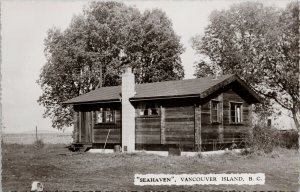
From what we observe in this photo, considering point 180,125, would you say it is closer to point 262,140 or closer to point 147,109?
point 147,109

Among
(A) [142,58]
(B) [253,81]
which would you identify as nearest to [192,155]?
(B) [253,81]

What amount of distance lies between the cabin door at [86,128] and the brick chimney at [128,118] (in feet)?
11.0

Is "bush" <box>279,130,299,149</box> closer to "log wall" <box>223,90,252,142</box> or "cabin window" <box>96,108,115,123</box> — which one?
"log wall" <box>223,90,252,142</box>

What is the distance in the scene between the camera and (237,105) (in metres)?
24.7

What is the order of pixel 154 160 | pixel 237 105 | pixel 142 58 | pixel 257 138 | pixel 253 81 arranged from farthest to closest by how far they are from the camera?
pixel 142 58
pixel 253 81
pixel 237 105
pixel 257 138
pixel 154 160

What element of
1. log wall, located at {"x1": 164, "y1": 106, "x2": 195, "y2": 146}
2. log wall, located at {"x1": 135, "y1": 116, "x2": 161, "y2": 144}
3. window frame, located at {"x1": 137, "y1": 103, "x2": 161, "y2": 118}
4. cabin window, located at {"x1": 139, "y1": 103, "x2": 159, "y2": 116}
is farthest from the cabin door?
log wall, located at {"x1": 164, "y1": 106, "x2": 195, "y2": 146}

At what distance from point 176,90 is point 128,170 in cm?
737

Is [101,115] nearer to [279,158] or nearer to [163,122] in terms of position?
[163,122]

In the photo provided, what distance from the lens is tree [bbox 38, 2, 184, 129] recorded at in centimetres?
3669

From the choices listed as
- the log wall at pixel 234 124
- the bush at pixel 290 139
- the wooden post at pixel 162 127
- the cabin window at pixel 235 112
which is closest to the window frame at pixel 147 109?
the wooden post at pixel 162 127

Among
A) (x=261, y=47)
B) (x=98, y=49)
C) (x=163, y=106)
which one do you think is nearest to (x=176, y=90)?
(x=163, y=106)

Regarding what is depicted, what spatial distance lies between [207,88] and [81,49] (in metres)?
19.1

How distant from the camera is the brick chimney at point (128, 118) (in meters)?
23.8

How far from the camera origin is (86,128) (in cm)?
2669
